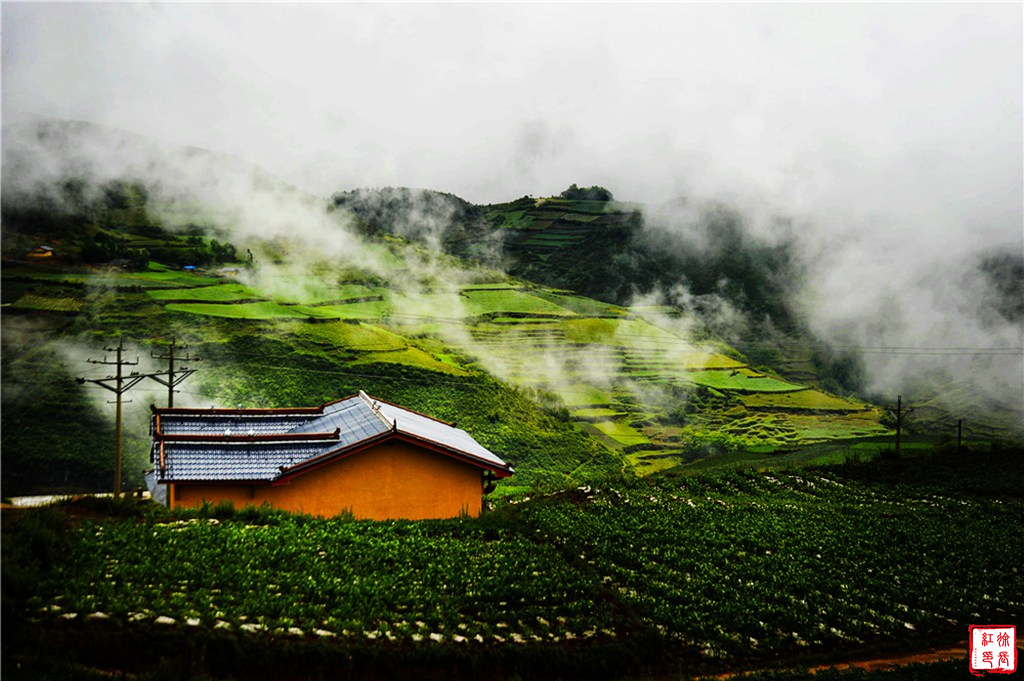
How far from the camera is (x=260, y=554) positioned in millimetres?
12320

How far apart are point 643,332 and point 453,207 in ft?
156

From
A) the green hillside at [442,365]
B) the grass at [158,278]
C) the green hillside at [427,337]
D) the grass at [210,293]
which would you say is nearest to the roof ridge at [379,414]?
the green hillside at [427,337]

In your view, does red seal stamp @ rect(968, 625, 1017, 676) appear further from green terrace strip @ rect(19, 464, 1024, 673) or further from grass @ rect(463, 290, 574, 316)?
grass @ rect(463, 290, 574, 316)

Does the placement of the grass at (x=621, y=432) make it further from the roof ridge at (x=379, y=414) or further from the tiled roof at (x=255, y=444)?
the tiled roof at (x=255, y=444)

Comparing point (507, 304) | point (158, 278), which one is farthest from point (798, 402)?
point (158, 278)

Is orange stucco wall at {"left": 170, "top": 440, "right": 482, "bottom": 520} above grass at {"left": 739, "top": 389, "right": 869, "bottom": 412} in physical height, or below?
above

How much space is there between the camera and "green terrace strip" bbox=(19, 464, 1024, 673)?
33.2ft

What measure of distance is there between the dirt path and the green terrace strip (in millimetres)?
197

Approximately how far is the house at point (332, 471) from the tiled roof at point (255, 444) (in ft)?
0.09

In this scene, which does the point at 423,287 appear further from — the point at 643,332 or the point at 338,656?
the point at 338,656

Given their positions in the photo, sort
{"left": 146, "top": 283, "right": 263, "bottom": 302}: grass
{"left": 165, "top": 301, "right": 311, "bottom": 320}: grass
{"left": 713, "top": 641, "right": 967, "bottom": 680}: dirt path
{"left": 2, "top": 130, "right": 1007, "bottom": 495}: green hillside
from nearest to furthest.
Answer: {"left": 713, "top": 641, "right": 967, "bottom": 680}: dirt path, {"left": 2, "top": 130, "right": 1007, "bottom": 495}: green hillside, {"left": 165, "top": 301, "right": 311, "bottom": 320}: grass, {"left": 146, "top": 283, "right": 263, "bottom": 302}: grass

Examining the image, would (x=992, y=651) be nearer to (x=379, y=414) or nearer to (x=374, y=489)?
(x=374, y=489)

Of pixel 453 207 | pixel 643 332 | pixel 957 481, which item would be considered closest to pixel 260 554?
pixel 957 481

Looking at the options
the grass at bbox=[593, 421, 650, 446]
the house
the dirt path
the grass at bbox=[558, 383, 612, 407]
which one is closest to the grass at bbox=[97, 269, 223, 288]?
the grass at bbox=[558, 383, 612, 407]
